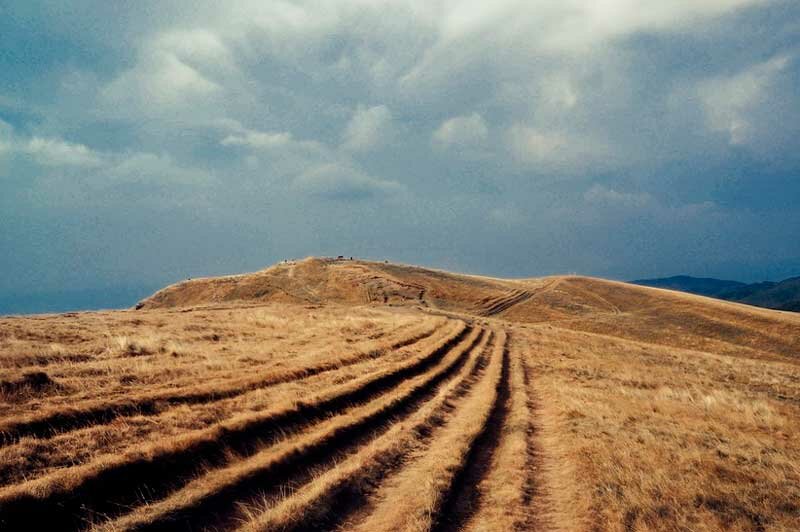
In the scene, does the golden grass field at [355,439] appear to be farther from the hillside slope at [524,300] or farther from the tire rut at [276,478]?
the hillside slope at [524,300]

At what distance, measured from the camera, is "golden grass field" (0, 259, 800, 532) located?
783 cm

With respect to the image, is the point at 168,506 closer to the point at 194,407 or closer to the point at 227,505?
the point at 227,505

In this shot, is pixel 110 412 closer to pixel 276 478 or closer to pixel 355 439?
pixel 276 478

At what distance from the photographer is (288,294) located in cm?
7344

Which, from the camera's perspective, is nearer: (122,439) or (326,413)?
(122,439)

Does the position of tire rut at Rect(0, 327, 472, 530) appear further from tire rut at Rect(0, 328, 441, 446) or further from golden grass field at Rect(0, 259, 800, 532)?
tire rut at Rect(0, 328, 441, 446)

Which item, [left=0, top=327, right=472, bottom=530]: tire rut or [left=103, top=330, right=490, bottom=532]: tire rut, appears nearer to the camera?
[left=0, top=327, right=472, bottom=530]: tire rut

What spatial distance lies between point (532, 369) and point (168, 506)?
22.2 metres

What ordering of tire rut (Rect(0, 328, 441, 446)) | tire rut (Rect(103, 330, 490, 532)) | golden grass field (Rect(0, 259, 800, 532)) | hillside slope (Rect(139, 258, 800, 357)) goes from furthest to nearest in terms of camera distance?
hillside slope (Rect(139, 258, 800, 357))
tire rut (Rect(0, 328, 441, 446))
golden grass field (Rect(0, 259, 800, 532))
tire rut (Rect(103, 330, 490, 532))

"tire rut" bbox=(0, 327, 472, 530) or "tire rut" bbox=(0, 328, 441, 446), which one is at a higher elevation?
"tire rut" bbox=(0, 328, 441, 446)

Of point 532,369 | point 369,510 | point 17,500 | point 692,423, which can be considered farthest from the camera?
point 532,369

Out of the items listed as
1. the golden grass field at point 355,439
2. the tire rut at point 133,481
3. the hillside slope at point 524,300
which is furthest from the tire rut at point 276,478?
Answer: the hillside slope at point 524,300

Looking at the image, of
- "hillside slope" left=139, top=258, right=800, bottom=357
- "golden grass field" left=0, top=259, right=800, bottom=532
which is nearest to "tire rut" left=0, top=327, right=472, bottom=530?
"golden grass field" left=0, top=259, right=800, bottom=532

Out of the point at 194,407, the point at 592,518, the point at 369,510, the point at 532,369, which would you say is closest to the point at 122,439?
the point at 194,407
